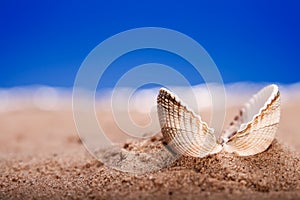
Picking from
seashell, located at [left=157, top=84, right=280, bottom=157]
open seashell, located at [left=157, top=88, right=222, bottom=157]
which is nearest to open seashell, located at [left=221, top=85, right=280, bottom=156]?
seashell, located at [left=157, top=84, right=280, bottom=157]

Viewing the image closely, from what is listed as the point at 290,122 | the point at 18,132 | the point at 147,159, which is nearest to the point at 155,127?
the point at 147,159

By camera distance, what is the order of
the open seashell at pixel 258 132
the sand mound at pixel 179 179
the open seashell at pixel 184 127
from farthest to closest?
the open seashell at pixel 258 132 < the open seashell at pixel 184 127 < the sand mound at pixel 179 179

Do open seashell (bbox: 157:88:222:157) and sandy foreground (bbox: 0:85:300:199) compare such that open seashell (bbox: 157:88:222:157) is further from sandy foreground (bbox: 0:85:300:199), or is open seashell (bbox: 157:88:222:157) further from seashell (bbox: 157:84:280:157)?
sandy foreground (bbox: 0:85:300:199)

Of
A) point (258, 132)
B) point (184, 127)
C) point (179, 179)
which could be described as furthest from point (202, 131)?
point (258, 132)

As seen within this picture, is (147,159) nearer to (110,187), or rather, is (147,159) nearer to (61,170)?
(110,187)

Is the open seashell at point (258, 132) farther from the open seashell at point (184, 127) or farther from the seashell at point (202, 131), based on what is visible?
the open seashell at point (184, 127)

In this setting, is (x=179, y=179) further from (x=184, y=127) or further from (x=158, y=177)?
(x=184, y=127)

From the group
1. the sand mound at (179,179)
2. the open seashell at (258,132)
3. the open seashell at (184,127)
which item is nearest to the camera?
the sand mound at (179,179)

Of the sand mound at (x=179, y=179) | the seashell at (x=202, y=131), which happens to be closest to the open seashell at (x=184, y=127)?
the seashell at (x=202, y=131)

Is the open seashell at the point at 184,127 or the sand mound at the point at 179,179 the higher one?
the open seashell at the point at 184,127
